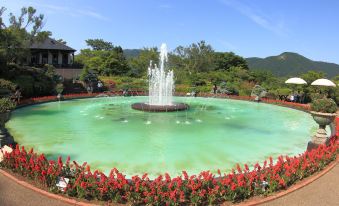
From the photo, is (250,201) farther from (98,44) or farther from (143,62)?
(98,44)

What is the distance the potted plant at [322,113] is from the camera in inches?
419

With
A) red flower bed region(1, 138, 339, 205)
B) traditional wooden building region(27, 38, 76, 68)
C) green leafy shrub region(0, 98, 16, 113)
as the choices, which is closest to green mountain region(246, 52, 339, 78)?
traditional wooden building region(27, 38, 76, 68)

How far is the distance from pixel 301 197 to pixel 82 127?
35.2 ft

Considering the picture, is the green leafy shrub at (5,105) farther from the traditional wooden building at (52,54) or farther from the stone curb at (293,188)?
the traditional wooden building at (52,54)

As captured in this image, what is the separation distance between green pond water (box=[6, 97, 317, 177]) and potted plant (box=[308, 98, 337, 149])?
3.41 feet

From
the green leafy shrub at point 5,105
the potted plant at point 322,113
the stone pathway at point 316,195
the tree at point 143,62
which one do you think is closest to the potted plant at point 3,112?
the green leafy shrub at point 5,105

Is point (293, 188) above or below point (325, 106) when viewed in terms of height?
below

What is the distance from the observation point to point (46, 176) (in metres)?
7.21

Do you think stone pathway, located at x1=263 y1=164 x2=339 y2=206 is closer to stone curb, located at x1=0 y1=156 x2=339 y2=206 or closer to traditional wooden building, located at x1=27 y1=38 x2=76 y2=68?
stone curb, located at x1=0 y1=156 x2=339 y2=206

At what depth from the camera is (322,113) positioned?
1068 centimetres

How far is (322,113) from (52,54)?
140ft

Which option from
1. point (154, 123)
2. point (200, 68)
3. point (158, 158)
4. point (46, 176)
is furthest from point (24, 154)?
point (200, 68)

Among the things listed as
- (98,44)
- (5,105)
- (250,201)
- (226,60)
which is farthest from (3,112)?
(98,44)

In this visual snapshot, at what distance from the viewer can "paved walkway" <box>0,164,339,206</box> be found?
6547 mm
